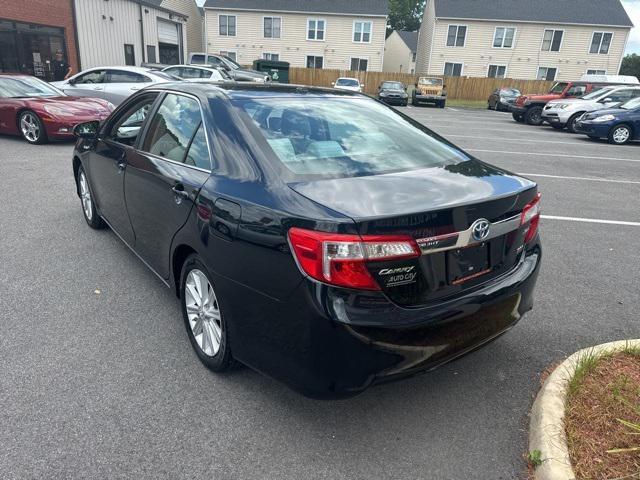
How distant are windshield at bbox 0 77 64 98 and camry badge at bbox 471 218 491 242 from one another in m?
11.0

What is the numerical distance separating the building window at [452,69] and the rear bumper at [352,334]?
40934 millimetres

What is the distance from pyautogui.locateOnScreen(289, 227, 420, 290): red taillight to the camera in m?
2.07

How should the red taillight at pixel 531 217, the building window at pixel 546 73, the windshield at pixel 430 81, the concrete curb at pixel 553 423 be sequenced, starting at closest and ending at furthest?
the concrete curb at pixel 553 423
the red taillight at pixel 531 217
the windshield at pixel 430 81
the building window at pixel 546 73

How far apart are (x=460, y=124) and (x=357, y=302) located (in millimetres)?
18709

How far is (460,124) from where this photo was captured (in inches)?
763

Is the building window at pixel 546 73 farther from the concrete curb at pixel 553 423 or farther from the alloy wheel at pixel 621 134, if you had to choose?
the concrete curb at pixel 553 423

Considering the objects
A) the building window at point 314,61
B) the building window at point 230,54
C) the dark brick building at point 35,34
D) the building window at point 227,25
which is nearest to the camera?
the dark brick building at point 35,34

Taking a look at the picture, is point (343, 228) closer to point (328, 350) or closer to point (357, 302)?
point (357, 302)

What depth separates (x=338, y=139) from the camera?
118 inches

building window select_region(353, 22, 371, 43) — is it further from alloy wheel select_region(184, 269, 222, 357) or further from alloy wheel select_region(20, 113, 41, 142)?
alloy wheel select_region(184, 269, 222, 357)

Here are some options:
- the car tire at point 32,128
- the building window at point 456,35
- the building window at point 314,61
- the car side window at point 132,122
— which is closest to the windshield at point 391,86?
the building window at point 456,35

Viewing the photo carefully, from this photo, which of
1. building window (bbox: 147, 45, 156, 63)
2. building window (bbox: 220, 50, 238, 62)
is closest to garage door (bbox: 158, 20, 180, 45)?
building window (bbox: 147, 45, 156, 63)

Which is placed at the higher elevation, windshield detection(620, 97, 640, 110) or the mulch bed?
windshield detection(620, 97, 640, 110)

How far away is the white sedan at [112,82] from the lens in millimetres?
12727
